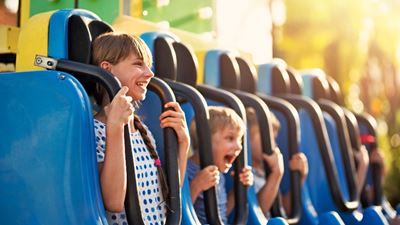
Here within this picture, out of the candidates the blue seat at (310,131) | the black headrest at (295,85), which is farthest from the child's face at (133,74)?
the black headrest at (295,85)

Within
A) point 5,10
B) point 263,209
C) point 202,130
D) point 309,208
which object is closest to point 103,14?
point 5,10

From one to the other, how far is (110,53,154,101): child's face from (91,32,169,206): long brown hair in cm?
1

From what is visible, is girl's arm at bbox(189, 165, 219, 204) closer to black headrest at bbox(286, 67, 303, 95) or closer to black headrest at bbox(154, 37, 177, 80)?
black headrest at bbox(154, 37, 177, 80)

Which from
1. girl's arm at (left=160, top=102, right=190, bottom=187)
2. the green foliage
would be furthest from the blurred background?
girl's arm at (left=160, top=102, right=190, bottom=187)

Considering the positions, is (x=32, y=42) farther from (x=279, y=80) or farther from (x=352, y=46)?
(x=352, y=46)

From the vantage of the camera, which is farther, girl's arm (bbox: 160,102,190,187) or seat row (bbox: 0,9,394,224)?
girl's arm (bbox: 160,102,190,187)

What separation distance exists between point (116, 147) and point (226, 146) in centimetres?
88

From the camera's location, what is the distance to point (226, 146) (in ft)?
9.38

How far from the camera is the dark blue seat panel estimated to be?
202 centimetres

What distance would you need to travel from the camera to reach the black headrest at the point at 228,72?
329 cm

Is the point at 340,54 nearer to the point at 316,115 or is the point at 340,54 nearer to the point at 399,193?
the point at 399,193

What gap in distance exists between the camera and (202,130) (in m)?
2.56

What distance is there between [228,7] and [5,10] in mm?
2085

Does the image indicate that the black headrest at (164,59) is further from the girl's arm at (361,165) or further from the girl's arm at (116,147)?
the girl's arm at (361,165)
